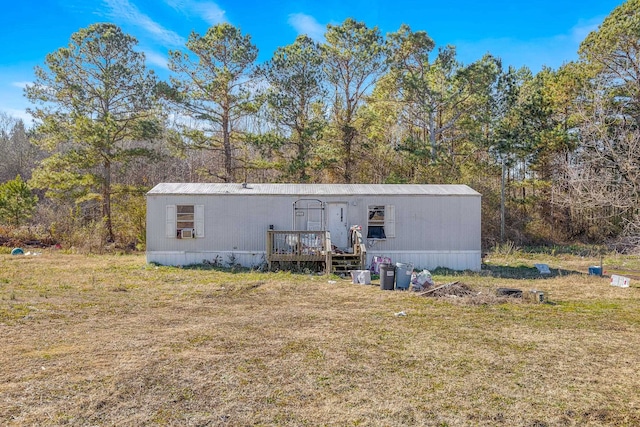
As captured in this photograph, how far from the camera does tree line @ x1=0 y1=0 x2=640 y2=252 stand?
1803 centimetres

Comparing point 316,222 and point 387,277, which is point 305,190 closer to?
point 316,222

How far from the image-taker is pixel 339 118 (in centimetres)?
2248

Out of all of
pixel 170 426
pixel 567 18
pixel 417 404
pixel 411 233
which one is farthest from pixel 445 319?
pixel 567 18

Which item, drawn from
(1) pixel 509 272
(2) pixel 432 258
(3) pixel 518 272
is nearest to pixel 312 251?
(2) pixel 432 258

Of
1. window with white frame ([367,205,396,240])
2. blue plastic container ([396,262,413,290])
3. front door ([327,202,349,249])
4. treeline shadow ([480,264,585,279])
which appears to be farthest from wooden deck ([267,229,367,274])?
treeline shadow ([480,264,585,279])

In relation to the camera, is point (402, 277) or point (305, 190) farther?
point (305, 190)

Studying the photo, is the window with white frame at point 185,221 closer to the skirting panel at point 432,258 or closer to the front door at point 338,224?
the front door at point 338,224

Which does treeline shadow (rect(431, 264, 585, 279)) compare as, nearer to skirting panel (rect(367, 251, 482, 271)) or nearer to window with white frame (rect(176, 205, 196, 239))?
skirting panel (rect(367, 251, 482, 271))

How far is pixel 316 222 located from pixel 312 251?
3.99 feet

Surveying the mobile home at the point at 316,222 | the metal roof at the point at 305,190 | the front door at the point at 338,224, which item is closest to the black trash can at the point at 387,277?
the mobile home at the point at 316,222

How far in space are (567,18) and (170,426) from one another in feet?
61.1

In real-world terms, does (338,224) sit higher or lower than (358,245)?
higher

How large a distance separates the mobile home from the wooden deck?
0.48 m

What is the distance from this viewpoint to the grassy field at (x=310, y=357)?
13.2 ft
